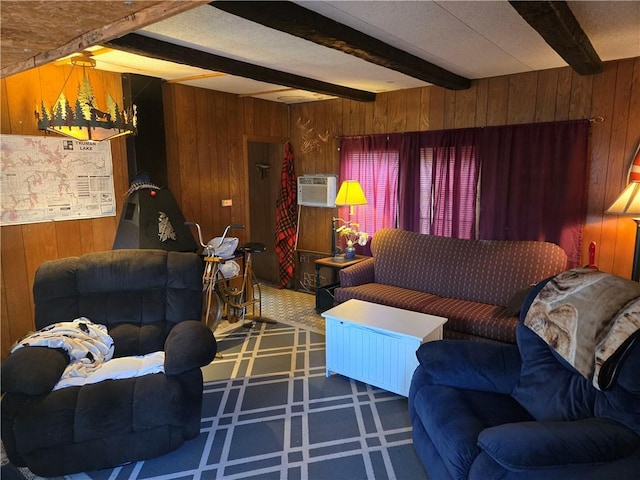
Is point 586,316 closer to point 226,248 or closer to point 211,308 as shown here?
point 226,248

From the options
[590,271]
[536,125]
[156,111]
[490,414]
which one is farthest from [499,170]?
[156,111]

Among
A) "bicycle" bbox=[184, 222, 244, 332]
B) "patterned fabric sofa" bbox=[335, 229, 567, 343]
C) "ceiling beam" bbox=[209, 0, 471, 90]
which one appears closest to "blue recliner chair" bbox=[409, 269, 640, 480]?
"patterned fabric sofa" bbox=[335, 229, 567, 343]

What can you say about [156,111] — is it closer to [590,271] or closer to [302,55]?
[302,55]

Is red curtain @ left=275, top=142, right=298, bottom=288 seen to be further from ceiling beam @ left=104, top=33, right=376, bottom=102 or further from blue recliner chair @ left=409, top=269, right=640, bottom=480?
blue recliner chair @ left=409, top=269, right=640, bottom=480

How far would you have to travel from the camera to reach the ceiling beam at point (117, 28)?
1.46 m

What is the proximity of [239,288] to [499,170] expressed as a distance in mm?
3013

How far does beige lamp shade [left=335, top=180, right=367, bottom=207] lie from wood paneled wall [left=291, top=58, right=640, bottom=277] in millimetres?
702

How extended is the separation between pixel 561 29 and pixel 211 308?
131 inches

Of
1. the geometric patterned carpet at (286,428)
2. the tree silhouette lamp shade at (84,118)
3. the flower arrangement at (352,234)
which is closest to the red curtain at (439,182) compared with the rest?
the flower arrangement at (352,234)

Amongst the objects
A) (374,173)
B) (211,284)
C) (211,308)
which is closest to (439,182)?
(374,173)

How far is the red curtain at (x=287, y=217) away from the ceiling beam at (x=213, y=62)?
143 cm

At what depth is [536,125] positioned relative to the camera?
140 inches

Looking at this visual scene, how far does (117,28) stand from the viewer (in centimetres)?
166

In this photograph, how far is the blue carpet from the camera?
7.00 ft
